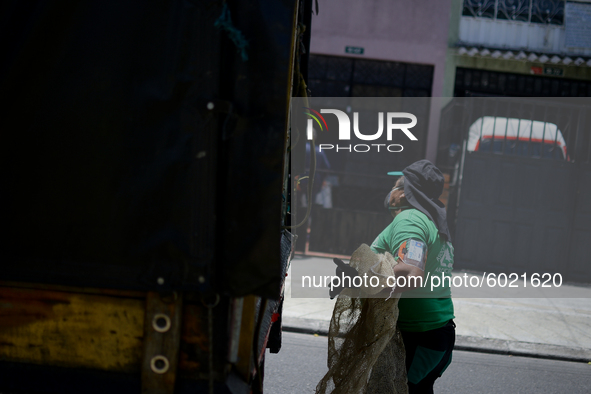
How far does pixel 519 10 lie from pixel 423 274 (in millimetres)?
10292

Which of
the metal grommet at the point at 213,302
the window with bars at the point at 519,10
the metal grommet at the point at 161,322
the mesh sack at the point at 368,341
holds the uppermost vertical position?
the window with bars at the point at 519,10

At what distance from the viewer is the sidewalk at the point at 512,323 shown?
5645 millimetres

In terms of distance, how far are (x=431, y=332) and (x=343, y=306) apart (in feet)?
1.81

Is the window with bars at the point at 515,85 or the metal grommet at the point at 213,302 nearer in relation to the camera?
the metal grommet at the point at 213,302

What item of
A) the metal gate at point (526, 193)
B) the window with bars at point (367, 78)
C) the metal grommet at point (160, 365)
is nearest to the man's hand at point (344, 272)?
the metal grommet at point (160, 365)

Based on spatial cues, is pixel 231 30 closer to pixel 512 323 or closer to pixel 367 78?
pixel 512 323

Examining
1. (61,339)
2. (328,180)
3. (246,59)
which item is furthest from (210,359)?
(328,180)

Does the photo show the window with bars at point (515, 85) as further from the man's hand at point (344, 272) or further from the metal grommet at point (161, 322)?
the metal grommet at point (161, 322)

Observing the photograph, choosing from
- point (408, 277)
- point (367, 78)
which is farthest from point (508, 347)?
point (367, 78)

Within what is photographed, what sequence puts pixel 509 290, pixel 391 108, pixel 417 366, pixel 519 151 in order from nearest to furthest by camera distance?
pixel 417 366, pixel 509 290, pixel 519 151, pixel 391 108

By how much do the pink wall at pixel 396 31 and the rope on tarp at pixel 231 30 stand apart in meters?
9.92

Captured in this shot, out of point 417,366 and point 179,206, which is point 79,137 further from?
point 417,366

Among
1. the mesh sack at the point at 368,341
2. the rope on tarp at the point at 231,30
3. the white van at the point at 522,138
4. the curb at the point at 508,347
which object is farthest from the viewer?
the white van at the point at 522,138

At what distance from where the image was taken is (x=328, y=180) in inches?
407
